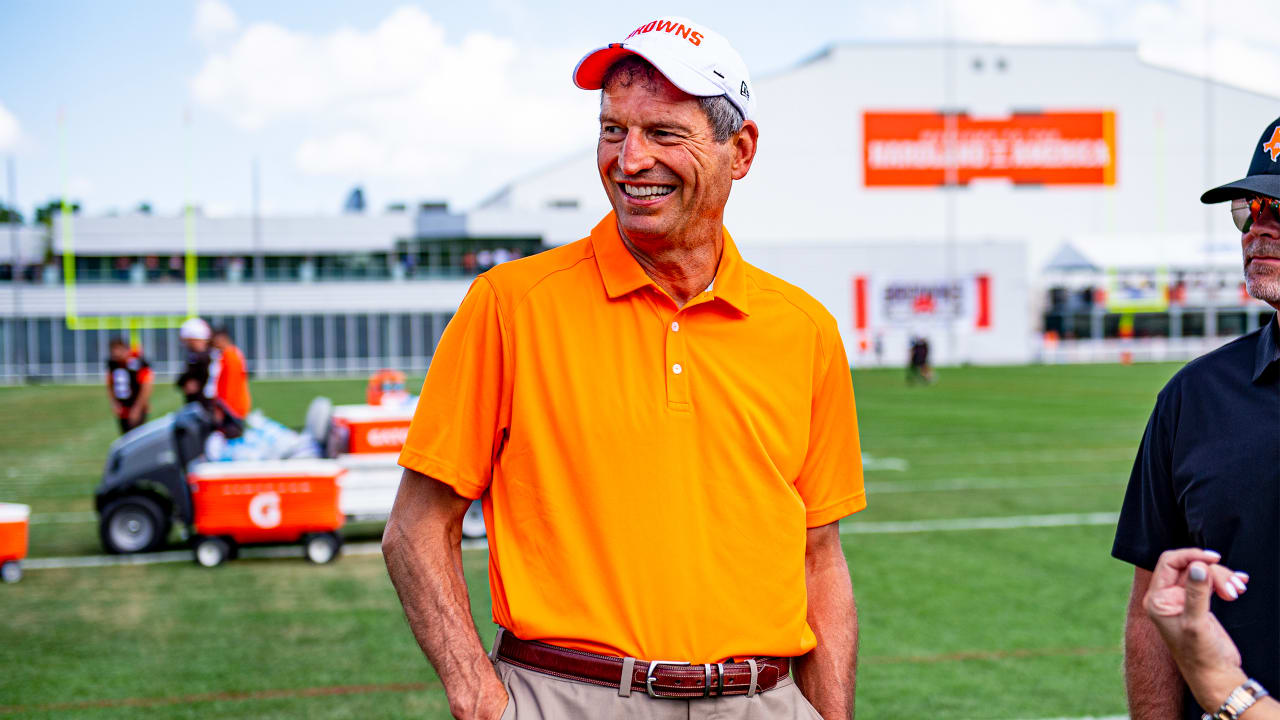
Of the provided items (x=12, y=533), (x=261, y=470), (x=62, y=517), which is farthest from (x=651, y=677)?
(x=62, y=517)

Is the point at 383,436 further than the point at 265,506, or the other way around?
the point at 383,436

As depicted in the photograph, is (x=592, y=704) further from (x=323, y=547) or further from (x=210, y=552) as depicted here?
(x=210, y=552)

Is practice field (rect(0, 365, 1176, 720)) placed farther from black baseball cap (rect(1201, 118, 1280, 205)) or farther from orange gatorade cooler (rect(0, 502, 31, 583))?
black baseball cap (rect(1201, 118, 1280, 205))

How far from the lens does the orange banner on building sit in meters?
58.3

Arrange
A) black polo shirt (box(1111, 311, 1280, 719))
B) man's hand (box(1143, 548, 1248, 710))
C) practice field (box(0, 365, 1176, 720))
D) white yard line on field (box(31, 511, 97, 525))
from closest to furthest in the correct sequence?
man's hand (box(1143, 548, 1248, 710))
black polo shirt (box(1111, 311, 1280, 719))
practice field (box(0, 365, 1176, 720))
white yard line on field (box(31, 511, 97, 525))

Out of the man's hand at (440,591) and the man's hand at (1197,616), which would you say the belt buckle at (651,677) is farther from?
the man's hand at (1197,616)

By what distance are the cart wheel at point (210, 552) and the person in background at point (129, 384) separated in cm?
821

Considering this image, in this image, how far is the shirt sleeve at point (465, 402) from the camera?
2256 mm

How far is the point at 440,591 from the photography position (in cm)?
228

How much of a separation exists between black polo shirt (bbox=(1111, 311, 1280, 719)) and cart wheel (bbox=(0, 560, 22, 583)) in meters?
8.47

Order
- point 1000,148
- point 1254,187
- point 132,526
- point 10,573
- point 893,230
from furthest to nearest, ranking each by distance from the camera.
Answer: point 1000,148 < point 893,230 < point 132,526 < point 10,573 < point 1254,187

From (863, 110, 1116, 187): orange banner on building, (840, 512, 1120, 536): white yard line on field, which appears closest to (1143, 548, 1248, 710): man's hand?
(840, 512, 1120, 536): white yard line on field

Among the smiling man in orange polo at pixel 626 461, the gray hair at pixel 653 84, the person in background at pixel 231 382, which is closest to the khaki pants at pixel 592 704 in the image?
the smiling man in orange polo at pixel 626 461

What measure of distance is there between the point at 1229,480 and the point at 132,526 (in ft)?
30.5
